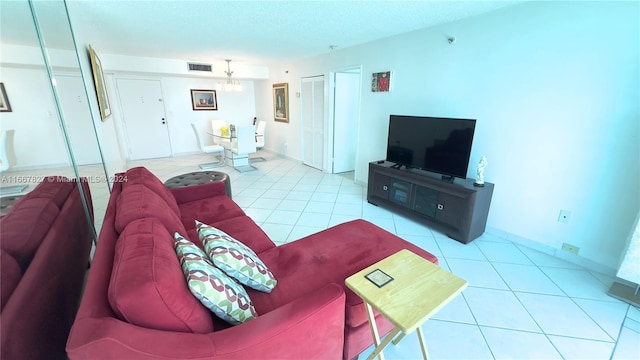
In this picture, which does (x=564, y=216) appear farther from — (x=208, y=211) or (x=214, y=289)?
(x=208, y=211)

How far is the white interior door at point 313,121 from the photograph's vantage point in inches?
196

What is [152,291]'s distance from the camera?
0.79 metres

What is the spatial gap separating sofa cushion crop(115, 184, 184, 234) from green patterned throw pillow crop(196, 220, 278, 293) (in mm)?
222

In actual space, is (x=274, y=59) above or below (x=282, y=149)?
above

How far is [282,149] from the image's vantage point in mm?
6617

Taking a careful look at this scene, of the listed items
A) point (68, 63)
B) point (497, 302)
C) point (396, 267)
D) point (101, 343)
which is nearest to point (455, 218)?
point (497, 302)

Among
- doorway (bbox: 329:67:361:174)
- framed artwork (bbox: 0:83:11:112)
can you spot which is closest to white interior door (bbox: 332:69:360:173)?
doorway (bbox: 329:67:361:174)

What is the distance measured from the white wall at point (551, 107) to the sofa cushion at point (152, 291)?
288 cm

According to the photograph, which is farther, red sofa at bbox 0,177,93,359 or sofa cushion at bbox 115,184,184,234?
sofa cushion at bbox 115,184,184,234

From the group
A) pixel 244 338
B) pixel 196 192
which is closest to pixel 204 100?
pixel 196 192

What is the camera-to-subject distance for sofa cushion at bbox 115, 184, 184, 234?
127 cm

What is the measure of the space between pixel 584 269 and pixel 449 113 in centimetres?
186

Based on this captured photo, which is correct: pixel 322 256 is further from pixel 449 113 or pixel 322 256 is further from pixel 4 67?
pixel 449 113

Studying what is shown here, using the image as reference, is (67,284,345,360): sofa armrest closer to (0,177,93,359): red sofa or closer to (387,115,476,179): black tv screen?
(0,177,93,359): red sofa
